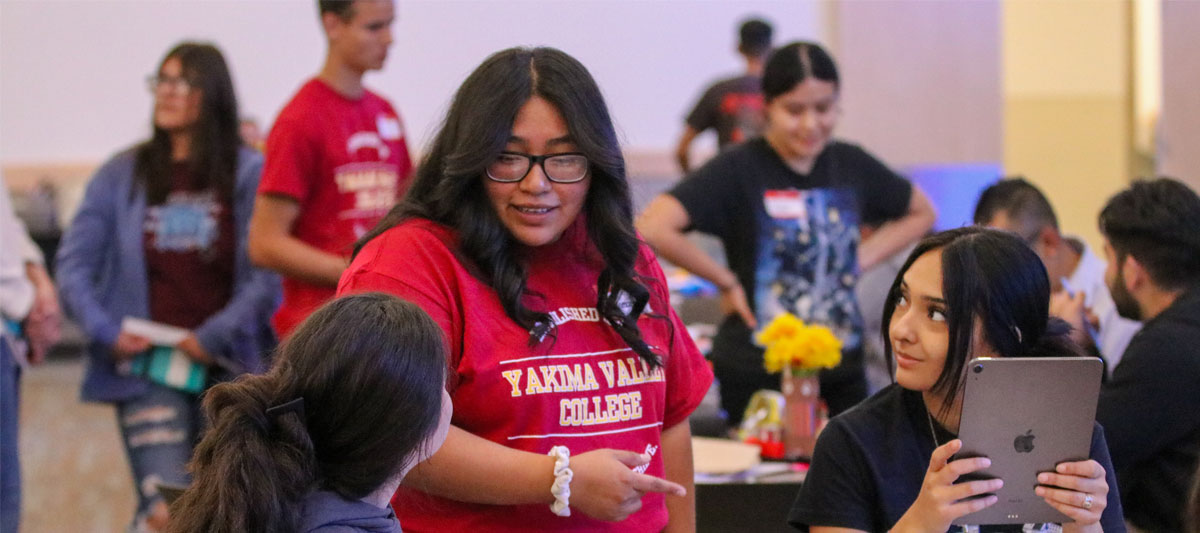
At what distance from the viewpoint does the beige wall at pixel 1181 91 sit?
15.2ft

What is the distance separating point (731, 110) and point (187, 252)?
312 centimetres

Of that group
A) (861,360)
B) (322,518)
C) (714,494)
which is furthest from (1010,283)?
(861,360)

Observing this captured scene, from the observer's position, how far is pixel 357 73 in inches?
129

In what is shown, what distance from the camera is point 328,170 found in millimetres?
3172

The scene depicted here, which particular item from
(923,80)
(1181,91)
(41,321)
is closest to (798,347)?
(41,321)

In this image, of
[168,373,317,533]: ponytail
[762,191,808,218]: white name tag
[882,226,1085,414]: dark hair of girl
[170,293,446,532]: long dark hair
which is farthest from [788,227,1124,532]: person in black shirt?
[762,191,808,218]: white name tag

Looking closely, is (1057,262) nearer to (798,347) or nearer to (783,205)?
(783,205)

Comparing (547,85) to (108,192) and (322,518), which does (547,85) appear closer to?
(322,518)

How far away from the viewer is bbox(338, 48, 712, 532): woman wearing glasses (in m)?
1.70

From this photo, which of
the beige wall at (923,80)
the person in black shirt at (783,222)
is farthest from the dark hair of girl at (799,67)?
the beige wall at (923,80)

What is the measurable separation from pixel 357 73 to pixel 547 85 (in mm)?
1596

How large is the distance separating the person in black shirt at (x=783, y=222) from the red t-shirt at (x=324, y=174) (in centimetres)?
79

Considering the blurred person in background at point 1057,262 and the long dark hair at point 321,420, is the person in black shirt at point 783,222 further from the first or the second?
the long dark hair at point 321,420

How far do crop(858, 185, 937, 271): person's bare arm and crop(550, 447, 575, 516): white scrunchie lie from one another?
205 centimetres
